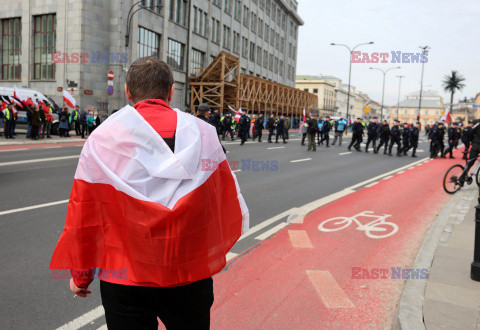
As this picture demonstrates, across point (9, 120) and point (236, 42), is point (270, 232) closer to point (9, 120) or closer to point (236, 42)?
point (9, 120)

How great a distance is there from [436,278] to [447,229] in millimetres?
2451

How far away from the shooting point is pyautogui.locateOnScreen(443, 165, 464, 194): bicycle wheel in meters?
10.1

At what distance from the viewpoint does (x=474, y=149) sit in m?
9.86

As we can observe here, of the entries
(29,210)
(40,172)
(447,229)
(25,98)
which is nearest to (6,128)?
(25,98)

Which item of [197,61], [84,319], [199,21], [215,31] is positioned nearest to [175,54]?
[197,61]

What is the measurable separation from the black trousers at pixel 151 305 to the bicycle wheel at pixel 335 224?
15.7ft

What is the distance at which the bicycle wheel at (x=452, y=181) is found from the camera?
1010 cm

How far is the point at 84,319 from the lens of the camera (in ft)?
11.3

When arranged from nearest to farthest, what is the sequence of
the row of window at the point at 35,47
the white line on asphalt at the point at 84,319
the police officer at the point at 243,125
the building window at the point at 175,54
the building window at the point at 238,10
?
the white line on asphalt at the point at 84,319, the police officer at the point at 243,125, the row of window at the point at 35,47, the building window at the point at 175,54, the building window at the point at 238,10

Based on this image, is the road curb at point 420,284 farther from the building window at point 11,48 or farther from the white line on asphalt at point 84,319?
the building window at point 11,48

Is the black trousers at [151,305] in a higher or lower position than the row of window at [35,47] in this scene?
lower

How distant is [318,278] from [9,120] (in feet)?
60.9

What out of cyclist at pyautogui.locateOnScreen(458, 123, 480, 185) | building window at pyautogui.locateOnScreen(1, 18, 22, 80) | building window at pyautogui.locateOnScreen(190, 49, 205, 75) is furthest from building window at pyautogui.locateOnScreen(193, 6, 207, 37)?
cyclist at pyautogui.locateOnScreen(458, 123, 480, 185)

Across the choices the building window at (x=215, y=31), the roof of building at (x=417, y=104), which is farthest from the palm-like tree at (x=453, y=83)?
the building window at (x=215, y=31)
